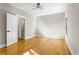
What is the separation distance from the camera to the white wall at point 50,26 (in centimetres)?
512

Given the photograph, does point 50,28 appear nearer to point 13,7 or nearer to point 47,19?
point 47,19

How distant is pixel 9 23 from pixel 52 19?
6.79 feet

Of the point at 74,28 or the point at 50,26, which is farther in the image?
the point at 50,26

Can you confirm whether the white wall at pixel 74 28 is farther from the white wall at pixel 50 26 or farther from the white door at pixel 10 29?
the white door at pixel 10 29

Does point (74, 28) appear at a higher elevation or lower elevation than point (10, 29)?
higher

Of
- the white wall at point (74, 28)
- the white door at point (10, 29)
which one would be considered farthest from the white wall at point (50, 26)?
the white wall at point (74, 28)

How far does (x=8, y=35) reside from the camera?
5.12 metres

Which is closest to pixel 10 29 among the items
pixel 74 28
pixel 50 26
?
pixel 50 26

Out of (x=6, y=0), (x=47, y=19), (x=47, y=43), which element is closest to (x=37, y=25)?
(x=47, y=19)

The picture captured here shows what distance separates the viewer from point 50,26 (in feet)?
17.1

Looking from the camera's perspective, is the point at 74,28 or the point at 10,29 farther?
the point at 10,29

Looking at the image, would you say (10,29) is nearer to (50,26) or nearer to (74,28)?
(50,26)

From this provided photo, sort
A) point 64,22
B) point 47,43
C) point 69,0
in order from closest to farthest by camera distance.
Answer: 1. point 69,0
2. point 47,43
3. point 64,22

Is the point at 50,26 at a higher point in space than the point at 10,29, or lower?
higher
